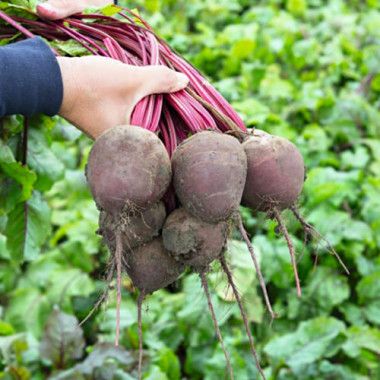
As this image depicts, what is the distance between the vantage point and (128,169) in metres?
1.12

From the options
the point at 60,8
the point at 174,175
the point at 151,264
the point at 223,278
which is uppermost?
the point at 60,8

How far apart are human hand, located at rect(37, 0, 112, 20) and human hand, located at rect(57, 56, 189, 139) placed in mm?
165

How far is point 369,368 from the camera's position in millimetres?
2445

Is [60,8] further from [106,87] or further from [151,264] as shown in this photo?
[151,264]

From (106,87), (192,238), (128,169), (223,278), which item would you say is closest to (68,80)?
(106,87)

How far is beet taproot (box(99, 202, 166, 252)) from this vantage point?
1181 mm

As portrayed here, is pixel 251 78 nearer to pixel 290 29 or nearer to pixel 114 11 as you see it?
pixel 290 29

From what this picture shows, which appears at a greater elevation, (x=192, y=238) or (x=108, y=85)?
(x=108, y=85)

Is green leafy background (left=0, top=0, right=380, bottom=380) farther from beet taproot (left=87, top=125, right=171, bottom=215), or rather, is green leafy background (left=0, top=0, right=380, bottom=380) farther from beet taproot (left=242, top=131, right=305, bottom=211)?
beet taproot (left=87, top=125, right=171, bottom=215)

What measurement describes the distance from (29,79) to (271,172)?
0.45m

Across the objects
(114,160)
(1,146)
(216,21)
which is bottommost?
(216,21)

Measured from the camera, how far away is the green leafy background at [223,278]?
6.02ft

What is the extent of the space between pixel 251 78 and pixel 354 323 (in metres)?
1.95

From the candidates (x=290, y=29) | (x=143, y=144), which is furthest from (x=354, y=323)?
(x=290, y=29)
